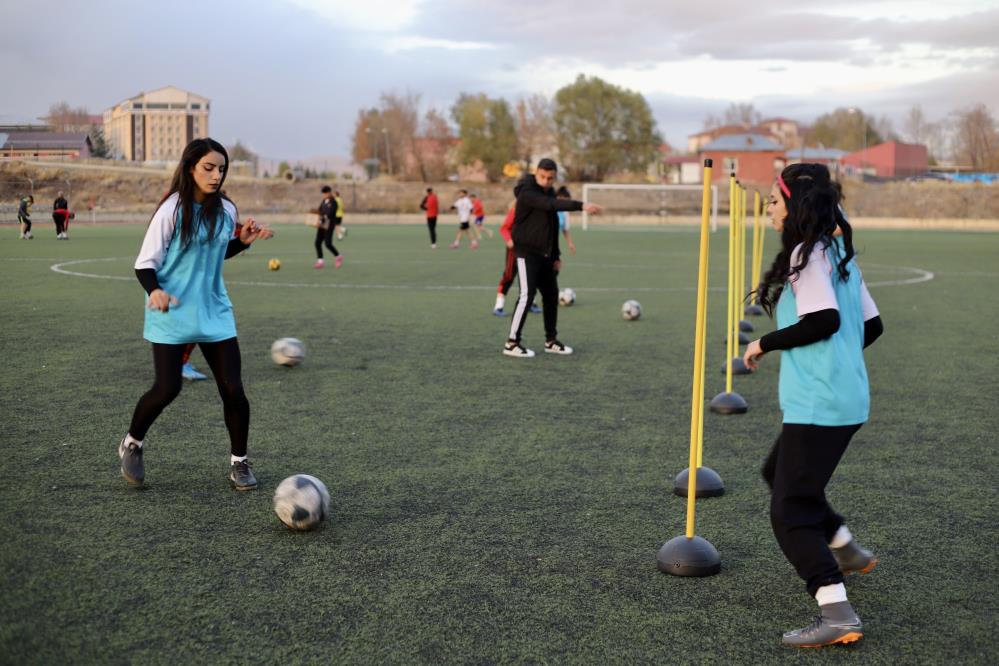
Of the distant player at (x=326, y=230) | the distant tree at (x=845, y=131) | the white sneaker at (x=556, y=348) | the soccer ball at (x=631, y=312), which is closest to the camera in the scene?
the white sneaker at (x=556, y=348)

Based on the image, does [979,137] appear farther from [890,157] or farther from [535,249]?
[535,249]

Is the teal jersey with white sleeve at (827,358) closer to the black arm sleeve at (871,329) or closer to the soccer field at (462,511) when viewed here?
the black arm sleeve at (871,329)

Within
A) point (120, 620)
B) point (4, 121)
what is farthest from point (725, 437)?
point (4, 121)

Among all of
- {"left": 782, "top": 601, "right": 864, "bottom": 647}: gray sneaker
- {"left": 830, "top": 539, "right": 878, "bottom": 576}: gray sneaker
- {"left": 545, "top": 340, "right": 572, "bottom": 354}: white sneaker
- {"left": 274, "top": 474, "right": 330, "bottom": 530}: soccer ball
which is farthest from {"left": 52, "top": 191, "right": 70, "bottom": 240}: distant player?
{"left": 782, "top": 601, "right": 864, "bottom": 647}: gray sneaker

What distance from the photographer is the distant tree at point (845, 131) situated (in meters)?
170

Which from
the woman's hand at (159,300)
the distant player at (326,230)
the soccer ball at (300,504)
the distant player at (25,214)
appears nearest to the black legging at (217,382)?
the woman's hand at (159,300)

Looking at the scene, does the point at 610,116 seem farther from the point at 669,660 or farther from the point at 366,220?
the point at 669,660

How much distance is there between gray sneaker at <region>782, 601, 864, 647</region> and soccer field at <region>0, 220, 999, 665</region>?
0.25 feet

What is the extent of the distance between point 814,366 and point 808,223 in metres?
0.55

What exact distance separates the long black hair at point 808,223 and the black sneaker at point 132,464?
3.86 metres

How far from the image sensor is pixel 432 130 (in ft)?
388

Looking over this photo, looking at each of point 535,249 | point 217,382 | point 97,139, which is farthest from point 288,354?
point 97,139

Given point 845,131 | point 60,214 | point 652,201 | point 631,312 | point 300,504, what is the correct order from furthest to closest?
1. point 845,131
2. point 652,201
3. point 60,214
4. point 631,312
5. point 300,504

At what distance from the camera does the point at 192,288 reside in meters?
6.14
